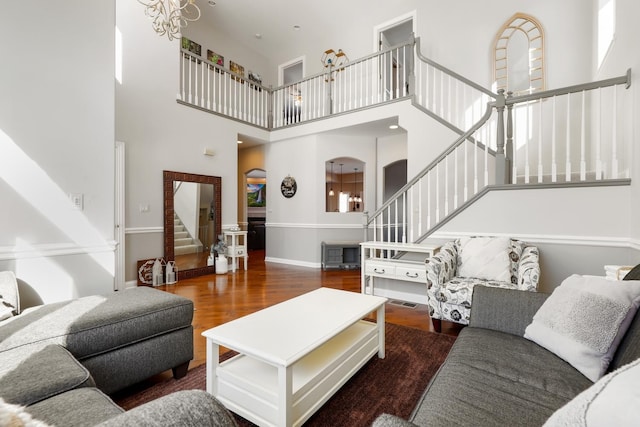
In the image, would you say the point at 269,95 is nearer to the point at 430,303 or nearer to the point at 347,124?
the point at 347,124

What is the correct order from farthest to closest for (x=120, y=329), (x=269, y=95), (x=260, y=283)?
(x=269, y=95)
(x=260, y=283)
(x=120, y=329)

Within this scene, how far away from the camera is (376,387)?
1.83 meters

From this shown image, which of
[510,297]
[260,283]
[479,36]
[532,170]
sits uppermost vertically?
[479,36]

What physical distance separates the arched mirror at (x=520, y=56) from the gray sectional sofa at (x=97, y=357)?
5.29 meters

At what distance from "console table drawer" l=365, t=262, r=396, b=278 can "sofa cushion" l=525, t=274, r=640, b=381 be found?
2.15 m

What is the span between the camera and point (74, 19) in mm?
2244

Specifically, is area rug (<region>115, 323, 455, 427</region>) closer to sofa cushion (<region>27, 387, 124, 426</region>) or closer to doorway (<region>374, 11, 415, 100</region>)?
sofa cushion (<region>27, 387, 124, 426</region>)

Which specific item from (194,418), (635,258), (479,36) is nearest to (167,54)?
(479,36)

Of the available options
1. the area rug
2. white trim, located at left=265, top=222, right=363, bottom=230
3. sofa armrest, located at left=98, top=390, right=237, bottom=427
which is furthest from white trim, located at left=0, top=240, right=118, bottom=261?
white trim, located at left=265, top=222, right=363, bottom=230

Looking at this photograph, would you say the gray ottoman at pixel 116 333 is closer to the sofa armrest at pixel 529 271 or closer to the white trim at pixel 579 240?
the sofa armrest at pixel 529 271

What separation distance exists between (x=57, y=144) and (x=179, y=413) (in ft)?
7.91

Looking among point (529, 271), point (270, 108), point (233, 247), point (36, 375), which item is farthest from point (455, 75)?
point (36, 375)

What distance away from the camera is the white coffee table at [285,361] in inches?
53.7

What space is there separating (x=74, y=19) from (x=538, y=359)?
12.1 ft
